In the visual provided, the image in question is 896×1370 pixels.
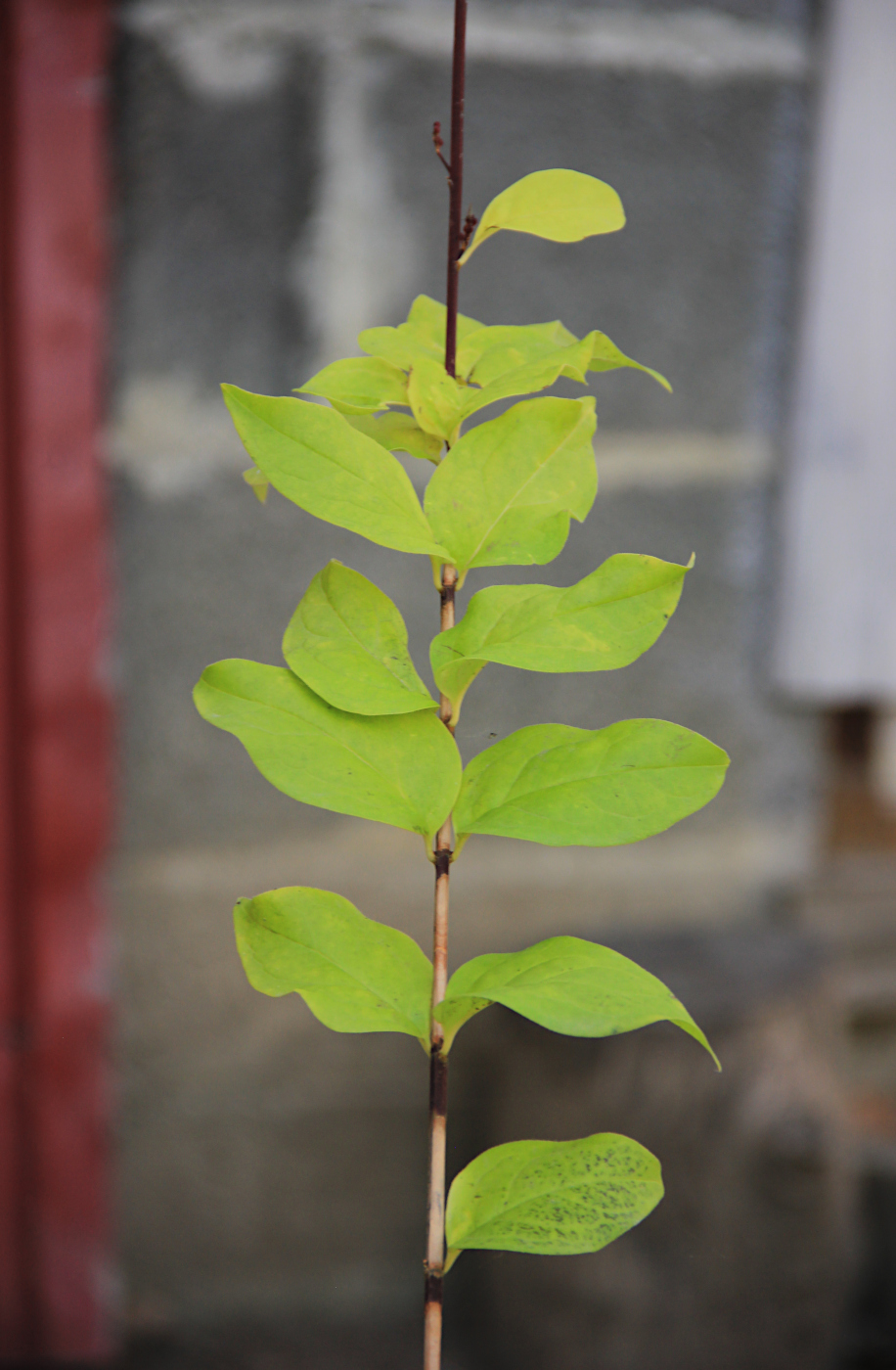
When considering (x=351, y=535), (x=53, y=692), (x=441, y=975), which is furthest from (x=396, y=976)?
(x=53, y=692)

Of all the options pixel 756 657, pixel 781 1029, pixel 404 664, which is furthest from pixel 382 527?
pixel 756 657

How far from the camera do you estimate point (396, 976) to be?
0.23m

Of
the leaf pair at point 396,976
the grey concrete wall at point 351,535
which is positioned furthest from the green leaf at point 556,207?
the grey concrete wall at point 351,535

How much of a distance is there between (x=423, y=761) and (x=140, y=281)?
0.93m

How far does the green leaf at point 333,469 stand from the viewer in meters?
0.22

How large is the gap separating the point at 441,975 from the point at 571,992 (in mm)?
30

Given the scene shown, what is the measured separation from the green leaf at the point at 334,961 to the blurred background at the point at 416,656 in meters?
0.80

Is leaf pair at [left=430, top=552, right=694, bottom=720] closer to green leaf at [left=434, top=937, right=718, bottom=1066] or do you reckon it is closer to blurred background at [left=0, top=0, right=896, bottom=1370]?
green leaf at [left=434, top=937, right=718, bottom=1066]

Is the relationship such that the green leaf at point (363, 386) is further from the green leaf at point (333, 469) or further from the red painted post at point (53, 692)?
the red painted post at point (53, 692)

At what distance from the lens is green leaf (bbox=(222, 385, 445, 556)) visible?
0.22 meters

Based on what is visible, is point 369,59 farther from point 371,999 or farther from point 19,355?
point 371,999

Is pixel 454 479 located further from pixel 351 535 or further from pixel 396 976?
pixel 351 535

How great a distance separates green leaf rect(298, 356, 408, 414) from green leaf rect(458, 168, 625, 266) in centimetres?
3

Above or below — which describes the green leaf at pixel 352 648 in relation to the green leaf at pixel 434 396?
below
